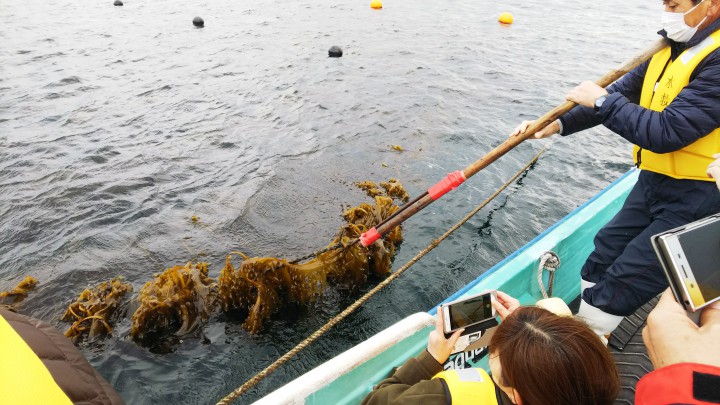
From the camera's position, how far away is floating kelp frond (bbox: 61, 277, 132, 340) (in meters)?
4.46

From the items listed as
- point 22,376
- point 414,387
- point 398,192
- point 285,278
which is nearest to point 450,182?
Result: point 414,387

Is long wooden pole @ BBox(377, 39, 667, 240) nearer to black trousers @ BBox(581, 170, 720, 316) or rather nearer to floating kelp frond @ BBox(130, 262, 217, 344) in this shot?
black trousers @ BBox(581, 170, 720, 316)

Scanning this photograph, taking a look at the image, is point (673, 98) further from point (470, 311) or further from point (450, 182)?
point (470, 311)

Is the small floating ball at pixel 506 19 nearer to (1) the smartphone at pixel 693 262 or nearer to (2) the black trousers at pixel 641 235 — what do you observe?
(2) the black trousers at pixel 641 235

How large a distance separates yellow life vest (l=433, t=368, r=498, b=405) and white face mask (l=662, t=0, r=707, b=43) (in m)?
Answer: 2.43

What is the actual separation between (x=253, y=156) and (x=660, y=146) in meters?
7.16

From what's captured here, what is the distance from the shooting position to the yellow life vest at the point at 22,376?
156 centimetres

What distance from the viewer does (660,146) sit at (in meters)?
2.42

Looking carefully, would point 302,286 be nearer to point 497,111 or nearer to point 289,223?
point 289,223

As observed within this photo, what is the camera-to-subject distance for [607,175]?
771 centimetres

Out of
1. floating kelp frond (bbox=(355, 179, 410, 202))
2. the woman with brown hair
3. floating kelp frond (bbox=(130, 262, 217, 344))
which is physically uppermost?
the woman with brown hair

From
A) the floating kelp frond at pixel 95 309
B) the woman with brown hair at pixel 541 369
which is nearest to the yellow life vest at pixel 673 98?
the woman with brown hair at pixel 541 369

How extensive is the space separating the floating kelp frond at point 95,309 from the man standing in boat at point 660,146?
4910 mm

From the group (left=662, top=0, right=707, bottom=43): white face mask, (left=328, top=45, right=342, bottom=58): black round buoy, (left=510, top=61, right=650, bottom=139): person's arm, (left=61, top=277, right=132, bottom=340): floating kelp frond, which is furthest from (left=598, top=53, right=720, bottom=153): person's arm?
(left=328, top=45, right=342, bottom=58): black round buoy
